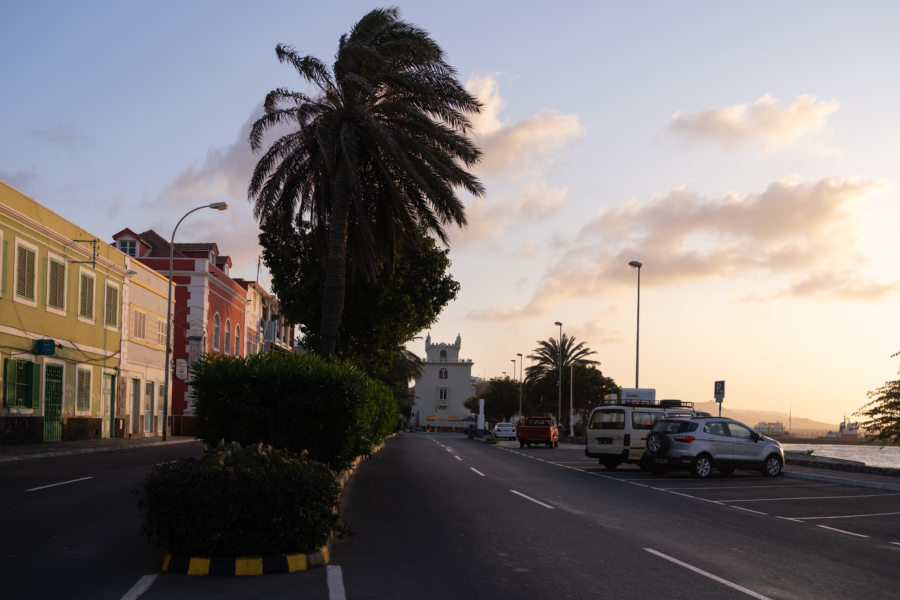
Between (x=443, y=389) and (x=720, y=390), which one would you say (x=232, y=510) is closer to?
(x=720, y=390)

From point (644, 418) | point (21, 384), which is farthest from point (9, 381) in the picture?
point (644, 418)

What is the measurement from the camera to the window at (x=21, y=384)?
100 feet

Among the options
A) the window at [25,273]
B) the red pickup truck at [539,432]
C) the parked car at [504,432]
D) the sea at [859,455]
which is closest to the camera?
the window at [25,273]

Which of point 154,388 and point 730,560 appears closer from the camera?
point 730,560

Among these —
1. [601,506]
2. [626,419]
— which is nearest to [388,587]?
[601,506]

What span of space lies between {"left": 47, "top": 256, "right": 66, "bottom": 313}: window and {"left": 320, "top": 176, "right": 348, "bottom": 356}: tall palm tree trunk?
59.0 feet

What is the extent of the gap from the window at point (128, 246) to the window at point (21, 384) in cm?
2164

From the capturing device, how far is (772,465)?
23875 millimetres

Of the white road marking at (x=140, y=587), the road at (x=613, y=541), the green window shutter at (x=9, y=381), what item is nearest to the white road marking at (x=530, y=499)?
the road at (x=613, y=541)

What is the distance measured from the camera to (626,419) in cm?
2553

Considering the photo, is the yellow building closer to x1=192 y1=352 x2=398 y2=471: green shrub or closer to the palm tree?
the palm tree

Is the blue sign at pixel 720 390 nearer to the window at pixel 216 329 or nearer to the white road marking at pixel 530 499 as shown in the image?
the white road marking at pixel 530 499

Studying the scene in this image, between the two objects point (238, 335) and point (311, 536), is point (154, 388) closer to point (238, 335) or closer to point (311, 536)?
point (238, 335)

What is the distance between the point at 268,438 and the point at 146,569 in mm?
6234
